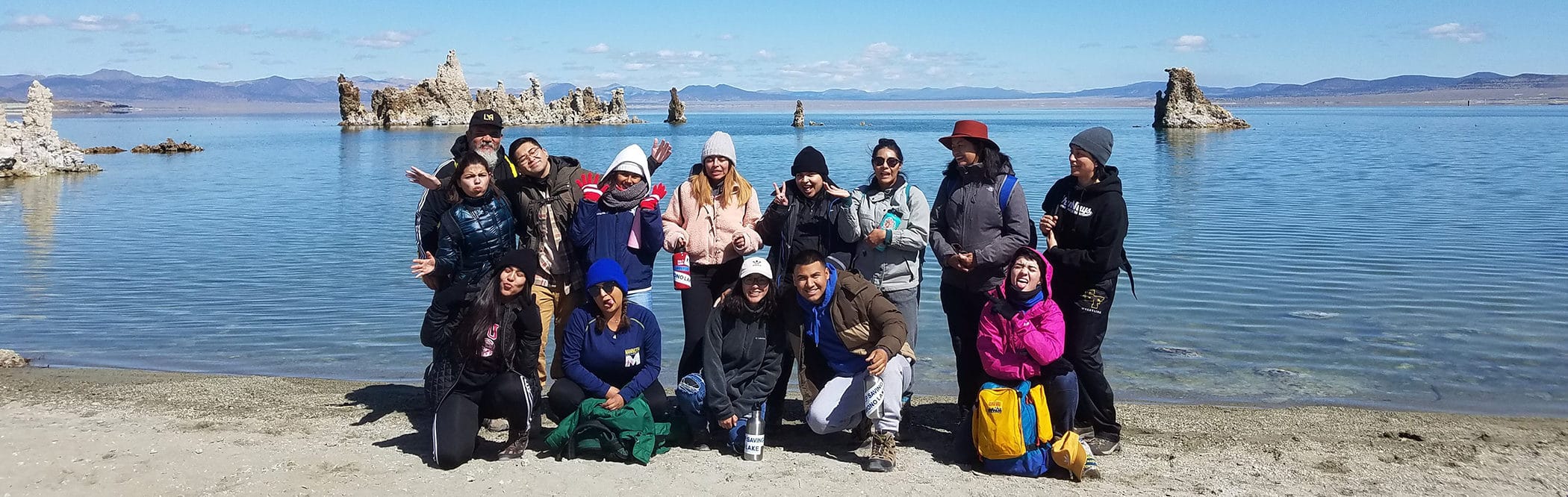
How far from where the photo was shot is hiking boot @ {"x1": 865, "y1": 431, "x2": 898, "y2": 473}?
5375mm

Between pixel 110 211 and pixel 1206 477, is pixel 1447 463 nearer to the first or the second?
pixel 1206 477

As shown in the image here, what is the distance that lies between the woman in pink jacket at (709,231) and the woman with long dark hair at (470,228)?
0.92m

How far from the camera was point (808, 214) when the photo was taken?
230 inches

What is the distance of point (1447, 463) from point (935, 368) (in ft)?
12.4

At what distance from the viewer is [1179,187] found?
89.3ft

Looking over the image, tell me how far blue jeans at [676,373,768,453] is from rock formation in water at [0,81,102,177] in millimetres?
30225

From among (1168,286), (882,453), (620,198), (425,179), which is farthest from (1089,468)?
(1168,286)

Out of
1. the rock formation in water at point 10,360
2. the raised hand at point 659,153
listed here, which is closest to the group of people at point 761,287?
the raised hand at point 659,153

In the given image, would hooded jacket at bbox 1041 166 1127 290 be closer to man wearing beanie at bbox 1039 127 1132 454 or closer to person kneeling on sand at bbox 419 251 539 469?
man wearing beanie at bbox 1039 127 1132 454

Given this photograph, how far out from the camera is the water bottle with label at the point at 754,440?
5.53 metres

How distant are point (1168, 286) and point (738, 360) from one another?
26.2 ft

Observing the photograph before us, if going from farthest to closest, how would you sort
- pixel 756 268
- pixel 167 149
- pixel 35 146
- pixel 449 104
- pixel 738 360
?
pixel 449 104 → pixel 167 149 → pixel 35 146 → pixel 738 360 → pixel 756 268

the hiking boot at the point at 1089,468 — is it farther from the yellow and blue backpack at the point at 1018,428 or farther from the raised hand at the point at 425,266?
the raised hand at the point at 425,266

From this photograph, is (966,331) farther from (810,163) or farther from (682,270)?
(682,270)
